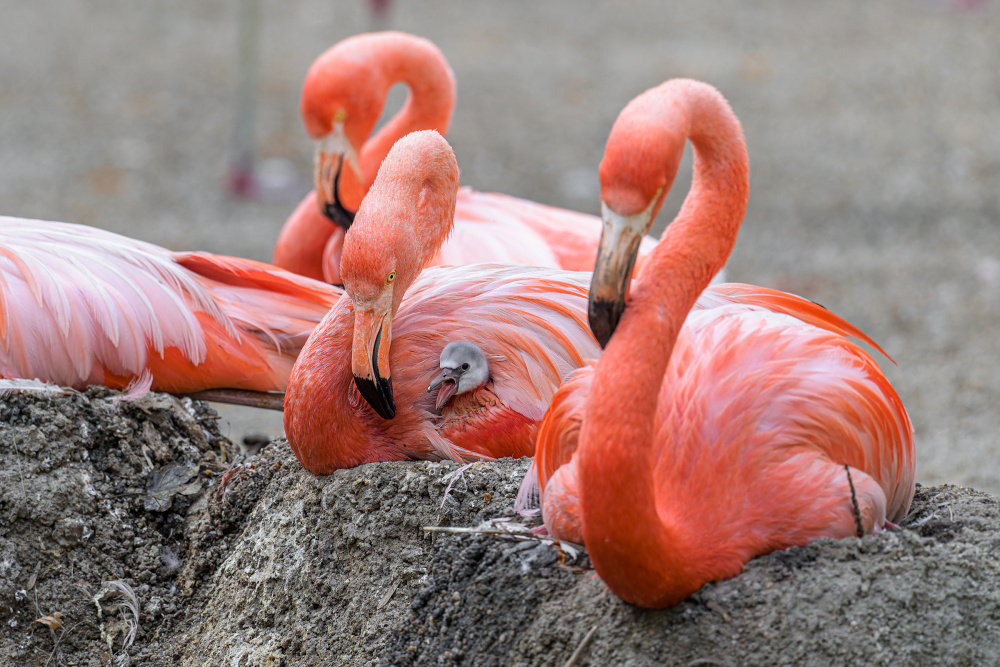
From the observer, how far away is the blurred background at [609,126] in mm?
6566

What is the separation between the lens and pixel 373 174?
449 cm

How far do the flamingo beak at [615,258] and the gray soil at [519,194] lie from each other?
647 mm

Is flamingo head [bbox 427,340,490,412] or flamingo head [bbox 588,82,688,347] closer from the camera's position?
flamingo head [bbox 588,82,688,347]

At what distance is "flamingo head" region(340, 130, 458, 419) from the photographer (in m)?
2.54

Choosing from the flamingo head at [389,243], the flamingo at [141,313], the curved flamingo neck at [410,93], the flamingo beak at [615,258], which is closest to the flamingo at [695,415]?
the flamingo beak at [615,258]

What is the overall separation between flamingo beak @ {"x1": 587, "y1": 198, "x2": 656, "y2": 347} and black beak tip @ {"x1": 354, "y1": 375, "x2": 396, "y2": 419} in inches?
32.3

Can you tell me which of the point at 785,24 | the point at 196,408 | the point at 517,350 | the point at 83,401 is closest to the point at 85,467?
the point at 83,401

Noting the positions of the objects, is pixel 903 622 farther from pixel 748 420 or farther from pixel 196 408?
pixel 196 408

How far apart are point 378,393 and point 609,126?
6.99m

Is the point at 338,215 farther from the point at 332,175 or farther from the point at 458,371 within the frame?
the point at 458,371

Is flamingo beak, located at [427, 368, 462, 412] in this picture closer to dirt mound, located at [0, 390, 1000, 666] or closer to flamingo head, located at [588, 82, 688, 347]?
dirt mound, located at [0, 390, 1000, 666]

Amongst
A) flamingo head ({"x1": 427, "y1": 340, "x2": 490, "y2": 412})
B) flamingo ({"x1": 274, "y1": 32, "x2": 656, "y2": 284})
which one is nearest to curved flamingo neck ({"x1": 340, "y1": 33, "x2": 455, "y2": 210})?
flamingo ({"x1": 274, "y1": 32, "x2": 656, "y2": 284})

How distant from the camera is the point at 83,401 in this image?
3006 millimetres

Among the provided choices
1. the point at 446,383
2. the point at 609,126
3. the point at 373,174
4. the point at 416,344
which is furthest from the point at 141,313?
the point at 609,126
